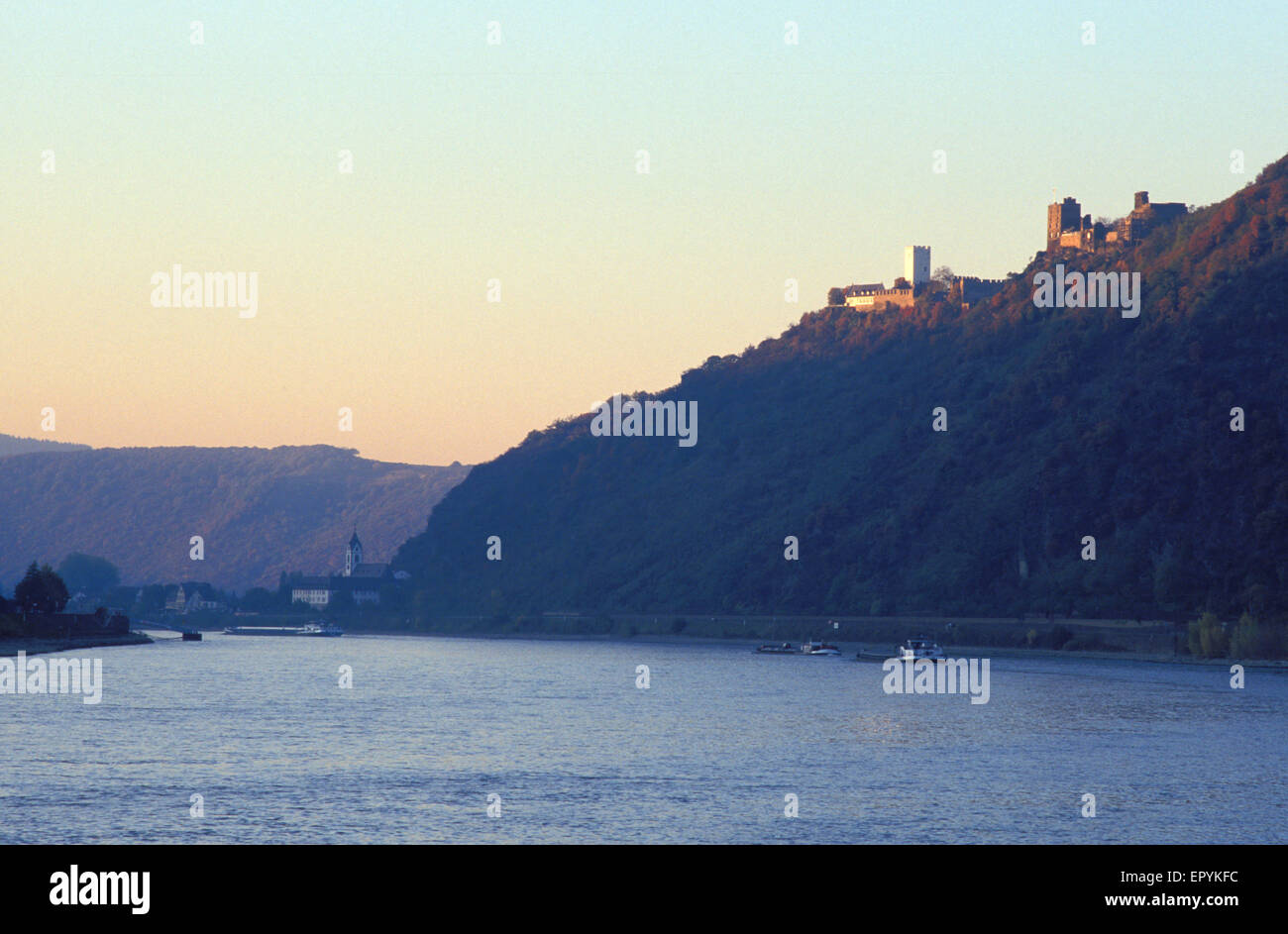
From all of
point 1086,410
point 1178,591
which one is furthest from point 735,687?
point 1086,410

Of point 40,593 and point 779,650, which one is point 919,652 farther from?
point 40,593

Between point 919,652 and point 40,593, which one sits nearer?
point 919,652
